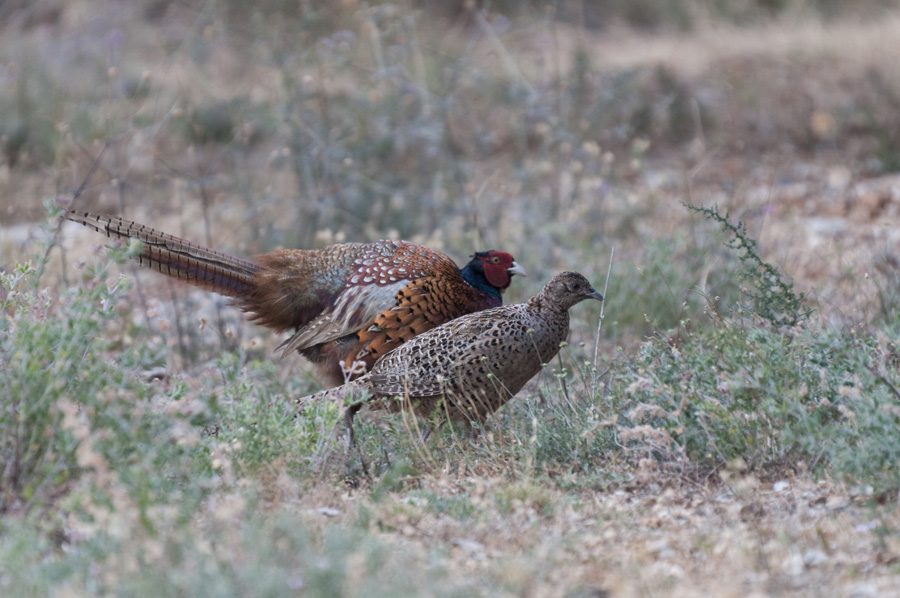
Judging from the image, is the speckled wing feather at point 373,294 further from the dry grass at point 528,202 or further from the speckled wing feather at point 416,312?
the dry grass at point 528,202

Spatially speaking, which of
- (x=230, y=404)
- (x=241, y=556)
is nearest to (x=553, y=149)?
(x=230, y=404)

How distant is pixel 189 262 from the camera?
4.77 metres

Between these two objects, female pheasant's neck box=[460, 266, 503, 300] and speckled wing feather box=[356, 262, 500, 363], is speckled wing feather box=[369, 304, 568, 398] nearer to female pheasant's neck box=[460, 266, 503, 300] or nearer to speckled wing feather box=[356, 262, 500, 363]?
speckled wing feather box=[356, 262, 500, 363]

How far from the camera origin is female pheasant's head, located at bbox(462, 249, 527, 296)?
5.05 meters

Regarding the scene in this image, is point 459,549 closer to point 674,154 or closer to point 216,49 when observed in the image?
point 674,154

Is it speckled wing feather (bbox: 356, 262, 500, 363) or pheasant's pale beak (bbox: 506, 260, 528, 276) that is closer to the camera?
speckled wing feather (bbox: 356, 262, 500, 363)

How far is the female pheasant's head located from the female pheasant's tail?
44.3 inches

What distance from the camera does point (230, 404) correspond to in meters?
3.72

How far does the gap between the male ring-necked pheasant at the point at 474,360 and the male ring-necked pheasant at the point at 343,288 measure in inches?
10.5

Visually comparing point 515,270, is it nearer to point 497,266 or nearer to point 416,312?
point 497,266

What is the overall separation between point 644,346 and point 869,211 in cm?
491

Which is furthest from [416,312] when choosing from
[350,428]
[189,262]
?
[189,262]

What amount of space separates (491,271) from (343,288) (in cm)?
77

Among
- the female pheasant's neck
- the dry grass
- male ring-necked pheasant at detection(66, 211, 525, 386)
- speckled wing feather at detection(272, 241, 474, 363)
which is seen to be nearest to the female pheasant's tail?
male ring-necked pheasant at detection(66, 211, 525, 386)
